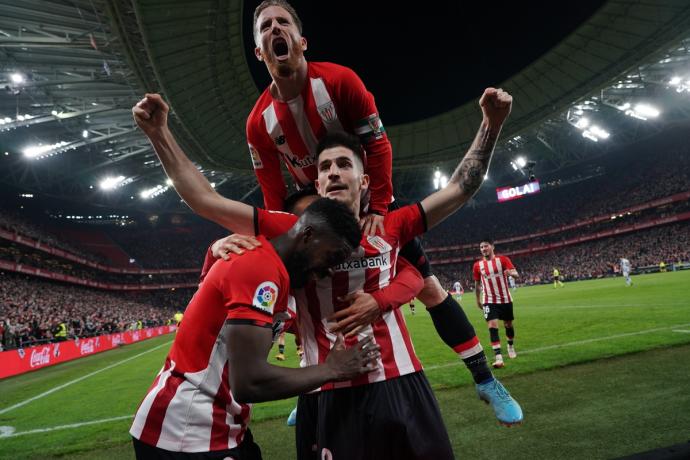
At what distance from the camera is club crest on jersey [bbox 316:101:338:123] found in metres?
3.49

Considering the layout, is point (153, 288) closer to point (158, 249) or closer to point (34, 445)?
point (158, 249)

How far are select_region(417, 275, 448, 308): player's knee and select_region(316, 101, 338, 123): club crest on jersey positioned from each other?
1.57 metres

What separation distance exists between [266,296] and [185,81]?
71.3 feet

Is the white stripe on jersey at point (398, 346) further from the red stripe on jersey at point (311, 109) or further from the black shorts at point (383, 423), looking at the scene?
the red stripe on jersey at point (311, 109)

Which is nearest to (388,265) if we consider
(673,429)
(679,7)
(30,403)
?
(673,429)

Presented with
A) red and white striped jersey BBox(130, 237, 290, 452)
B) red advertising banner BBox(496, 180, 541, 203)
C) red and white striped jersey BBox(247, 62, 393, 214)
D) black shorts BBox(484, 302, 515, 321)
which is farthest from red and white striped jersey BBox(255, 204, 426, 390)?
red advertising banner BBox(496, 180, 541, 203)

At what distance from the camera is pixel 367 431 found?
204 centimetres

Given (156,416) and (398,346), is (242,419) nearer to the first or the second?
(156,416)

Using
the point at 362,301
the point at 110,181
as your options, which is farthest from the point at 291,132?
the point at 110,181

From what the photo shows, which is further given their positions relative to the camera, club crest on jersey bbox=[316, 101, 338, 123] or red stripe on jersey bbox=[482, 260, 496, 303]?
red stripe on jersey bbox=[482, 260, 496, 303]

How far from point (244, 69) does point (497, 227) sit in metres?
50.6

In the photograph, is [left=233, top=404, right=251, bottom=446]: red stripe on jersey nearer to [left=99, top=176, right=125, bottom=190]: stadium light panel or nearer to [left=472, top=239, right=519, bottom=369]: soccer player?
[left=472, top=239, right=519, bottom=369]: soccer player

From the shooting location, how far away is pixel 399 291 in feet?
7.86

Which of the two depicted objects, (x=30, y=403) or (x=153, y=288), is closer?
(x=30, y=403)
